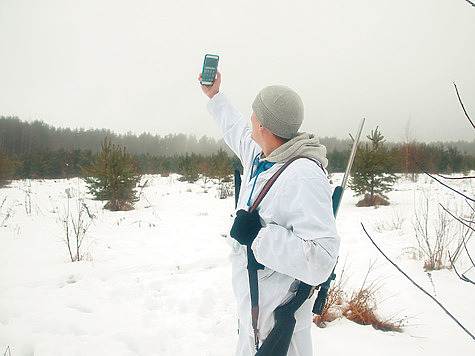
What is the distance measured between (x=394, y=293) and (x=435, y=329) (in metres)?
0.69

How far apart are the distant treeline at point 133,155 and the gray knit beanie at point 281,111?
542 mm

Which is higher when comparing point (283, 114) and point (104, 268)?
point (283, 114)

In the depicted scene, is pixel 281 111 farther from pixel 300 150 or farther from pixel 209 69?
pixel 209 69

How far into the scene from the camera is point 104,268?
12.7 ft

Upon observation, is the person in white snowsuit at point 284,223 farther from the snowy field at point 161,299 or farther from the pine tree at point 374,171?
the pine tree at point 374,171

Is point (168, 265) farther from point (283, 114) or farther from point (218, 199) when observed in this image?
point (218, 199)

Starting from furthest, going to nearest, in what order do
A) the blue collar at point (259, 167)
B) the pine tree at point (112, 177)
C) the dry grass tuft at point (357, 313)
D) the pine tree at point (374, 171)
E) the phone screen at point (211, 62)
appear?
→ the pine tree at point (374, 171)
the pine tree at point (112, 177)
the dry grass tuft at point (357, 313)
the phone screen at point (211, 62)
the blue collar at point (259, 167)

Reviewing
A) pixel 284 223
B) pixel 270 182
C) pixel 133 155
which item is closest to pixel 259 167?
pixel 270 182

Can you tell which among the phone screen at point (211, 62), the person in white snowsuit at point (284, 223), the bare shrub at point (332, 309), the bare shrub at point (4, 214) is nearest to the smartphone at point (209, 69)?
the phone screen at point (211, 62)

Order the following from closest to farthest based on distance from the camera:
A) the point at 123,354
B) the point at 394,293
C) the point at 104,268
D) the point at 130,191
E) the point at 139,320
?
the point at 123,354 < the point at 139,320 < the point at 394,293 < the point at 104,268 < the point at 130,191

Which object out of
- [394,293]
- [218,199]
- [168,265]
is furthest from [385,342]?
[218,199]

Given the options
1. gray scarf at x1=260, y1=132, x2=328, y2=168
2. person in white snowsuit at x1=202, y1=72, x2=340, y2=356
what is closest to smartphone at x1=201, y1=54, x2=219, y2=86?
person in white snowsuit at x1=202, y1=72, x2=340, y2=356

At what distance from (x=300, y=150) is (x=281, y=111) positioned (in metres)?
0.24

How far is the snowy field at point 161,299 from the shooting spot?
228 cm
